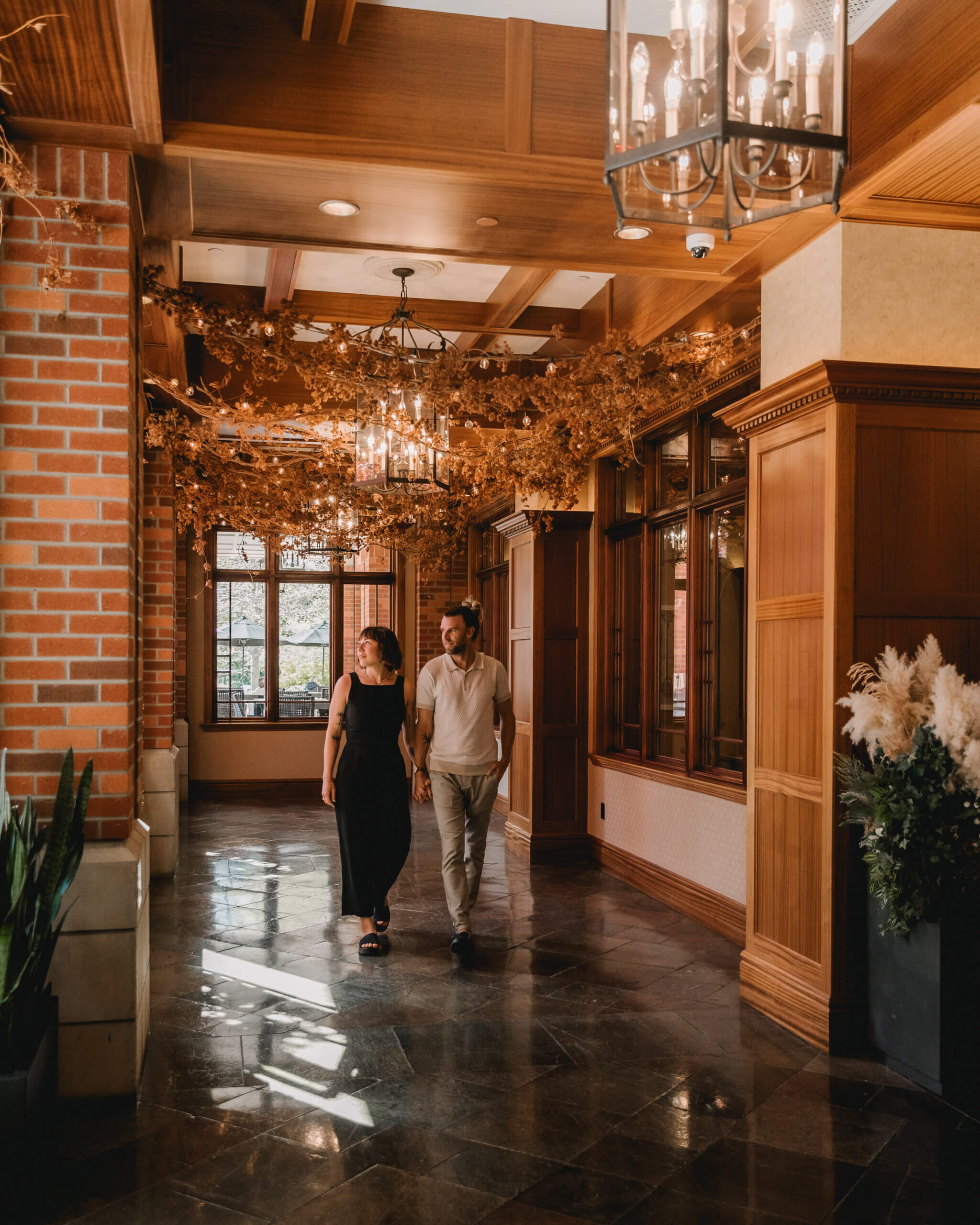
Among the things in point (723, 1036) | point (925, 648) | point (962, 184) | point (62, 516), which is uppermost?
point (962, 184)

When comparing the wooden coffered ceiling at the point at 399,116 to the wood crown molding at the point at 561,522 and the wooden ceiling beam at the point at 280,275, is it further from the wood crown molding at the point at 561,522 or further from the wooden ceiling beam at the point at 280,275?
the wood crown molding at the point at 561,522

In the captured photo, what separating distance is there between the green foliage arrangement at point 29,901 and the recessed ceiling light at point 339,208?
2181mm

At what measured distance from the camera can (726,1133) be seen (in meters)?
2.88

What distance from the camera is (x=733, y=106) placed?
5.70 feet

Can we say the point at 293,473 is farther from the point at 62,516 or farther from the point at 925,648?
the point at 925,648

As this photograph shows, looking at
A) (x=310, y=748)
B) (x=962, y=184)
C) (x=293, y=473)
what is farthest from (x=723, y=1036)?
(x=310, y=748)

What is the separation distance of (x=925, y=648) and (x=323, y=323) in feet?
14.7

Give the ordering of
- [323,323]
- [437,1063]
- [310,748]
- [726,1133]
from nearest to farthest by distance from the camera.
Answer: [726,1133] < [437,1063] < [323,323] < [310,748]

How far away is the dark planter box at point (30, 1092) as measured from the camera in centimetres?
243

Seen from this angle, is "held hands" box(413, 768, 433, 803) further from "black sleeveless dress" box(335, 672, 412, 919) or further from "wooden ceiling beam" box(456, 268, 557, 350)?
"wooden ceiling beam" box(456, 268, 557, 350)

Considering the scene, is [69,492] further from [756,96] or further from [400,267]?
[400,267]

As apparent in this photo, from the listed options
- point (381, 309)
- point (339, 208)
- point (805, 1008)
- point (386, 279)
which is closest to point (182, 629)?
point (381, 309)

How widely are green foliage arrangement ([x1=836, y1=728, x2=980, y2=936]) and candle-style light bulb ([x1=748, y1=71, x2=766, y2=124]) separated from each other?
2180 mm

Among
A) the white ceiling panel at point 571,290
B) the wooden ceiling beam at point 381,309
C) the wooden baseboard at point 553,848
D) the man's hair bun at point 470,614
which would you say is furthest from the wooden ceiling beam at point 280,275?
the wooden baseboard at point 553,848
